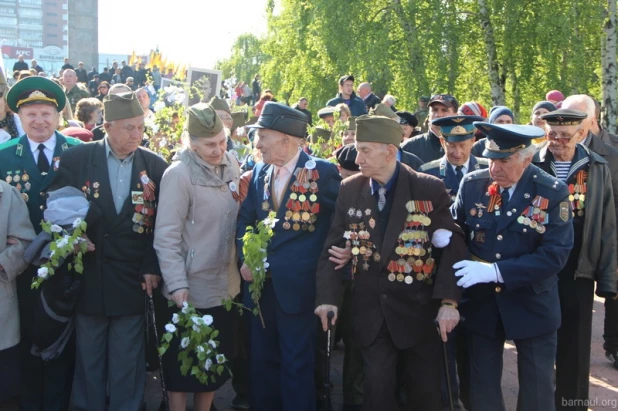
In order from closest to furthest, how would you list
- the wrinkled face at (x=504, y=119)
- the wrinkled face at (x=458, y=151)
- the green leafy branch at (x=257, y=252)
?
the green leafy branch at (x=257, y=252) → the wrinkled face at (x=458, y=151) → the wrinkled face at (x=504, y=119)

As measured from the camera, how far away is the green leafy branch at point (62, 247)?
486 centimetres

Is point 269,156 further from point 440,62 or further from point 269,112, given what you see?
point 440,62

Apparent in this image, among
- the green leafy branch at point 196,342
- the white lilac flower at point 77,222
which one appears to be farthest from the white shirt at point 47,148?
the green leafy branch at point 196,342

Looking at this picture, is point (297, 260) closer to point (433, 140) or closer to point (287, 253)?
point (287, 253)

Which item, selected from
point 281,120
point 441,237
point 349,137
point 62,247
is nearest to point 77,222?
point 62,247

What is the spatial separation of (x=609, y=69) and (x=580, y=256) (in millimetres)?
12274

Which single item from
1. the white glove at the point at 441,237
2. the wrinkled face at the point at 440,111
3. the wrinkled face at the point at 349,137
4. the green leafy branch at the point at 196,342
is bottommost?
the green leafy branch at the point at 196,342

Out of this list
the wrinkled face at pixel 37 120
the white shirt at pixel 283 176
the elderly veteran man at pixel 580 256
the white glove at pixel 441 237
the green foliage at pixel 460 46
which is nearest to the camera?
the white glove at pixel 441 237

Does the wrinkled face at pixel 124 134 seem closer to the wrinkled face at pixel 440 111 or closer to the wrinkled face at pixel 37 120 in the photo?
the wrinkled face at pixel 37 120

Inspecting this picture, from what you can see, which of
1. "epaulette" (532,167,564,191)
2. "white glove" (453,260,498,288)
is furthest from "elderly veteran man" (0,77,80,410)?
"epaulette" (532,167,564,191)

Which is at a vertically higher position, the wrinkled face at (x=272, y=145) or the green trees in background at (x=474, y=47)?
the green trees in background at (x=474, y=47)

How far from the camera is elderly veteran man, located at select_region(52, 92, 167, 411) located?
16.9ft

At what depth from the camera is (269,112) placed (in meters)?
5.25

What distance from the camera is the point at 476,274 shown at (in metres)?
4.59
